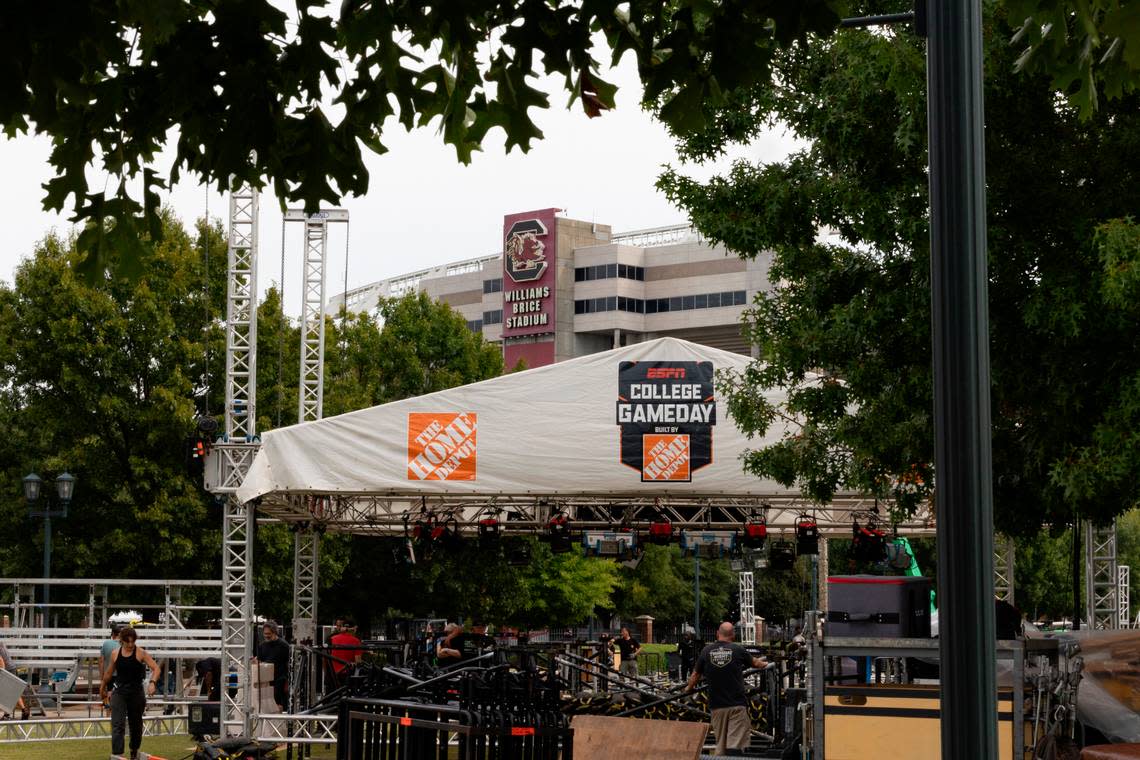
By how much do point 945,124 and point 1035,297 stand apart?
7.56 meters

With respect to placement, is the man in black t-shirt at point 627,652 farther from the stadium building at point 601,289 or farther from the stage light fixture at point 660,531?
the stadium building at point 601,289

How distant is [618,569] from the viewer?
181ft

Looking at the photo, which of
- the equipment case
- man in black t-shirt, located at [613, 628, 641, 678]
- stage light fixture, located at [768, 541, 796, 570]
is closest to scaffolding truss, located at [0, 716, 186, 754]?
man in black t-shirt, located at [613, 628, 641, 678]

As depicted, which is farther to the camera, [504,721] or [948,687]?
[504,721]

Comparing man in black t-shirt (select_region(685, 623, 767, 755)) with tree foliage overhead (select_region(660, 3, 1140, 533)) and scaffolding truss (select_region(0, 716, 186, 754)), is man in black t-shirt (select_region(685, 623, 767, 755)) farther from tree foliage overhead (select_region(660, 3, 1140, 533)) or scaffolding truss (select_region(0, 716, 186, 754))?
scaffolding truss (select_region(0, 716, 186, 754))

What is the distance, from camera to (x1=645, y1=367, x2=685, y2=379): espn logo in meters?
18.3

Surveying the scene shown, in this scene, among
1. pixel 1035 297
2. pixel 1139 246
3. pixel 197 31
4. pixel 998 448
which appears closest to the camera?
pixel 197 31

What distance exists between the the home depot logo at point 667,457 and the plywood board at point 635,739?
7556mm

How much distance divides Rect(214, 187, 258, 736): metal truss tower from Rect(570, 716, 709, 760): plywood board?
9095 mm

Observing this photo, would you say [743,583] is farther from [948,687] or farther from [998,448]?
[948,687]

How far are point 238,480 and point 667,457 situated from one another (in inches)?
229

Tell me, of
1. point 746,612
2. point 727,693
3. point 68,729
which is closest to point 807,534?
point 727,693

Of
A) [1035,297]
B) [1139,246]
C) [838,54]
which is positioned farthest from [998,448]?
[838,54]

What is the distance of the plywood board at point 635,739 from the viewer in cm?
1008
